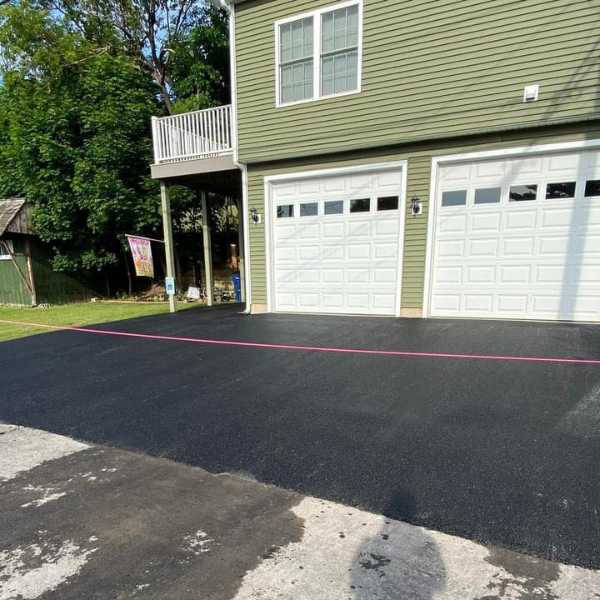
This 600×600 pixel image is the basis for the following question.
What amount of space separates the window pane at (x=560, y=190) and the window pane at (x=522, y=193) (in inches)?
7.0

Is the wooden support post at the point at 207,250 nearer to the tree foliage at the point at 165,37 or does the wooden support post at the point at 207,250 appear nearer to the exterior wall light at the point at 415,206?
the tree foliage at the point at 165,37

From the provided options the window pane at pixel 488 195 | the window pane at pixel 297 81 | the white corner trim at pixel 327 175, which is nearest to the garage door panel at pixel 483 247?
the window pane at pixel 488 195

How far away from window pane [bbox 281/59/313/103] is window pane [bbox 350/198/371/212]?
6.92ft

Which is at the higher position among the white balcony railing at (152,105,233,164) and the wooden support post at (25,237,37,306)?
the white balcony railing at (152,105,233,164)

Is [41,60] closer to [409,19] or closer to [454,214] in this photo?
[409,19]

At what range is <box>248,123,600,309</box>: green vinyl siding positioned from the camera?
5.51m

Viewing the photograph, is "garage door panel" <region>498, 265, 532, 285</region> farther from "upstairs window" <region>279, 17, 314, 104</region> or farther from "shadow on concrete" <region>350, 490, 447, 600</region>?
"shadow on concrete" <region>350, 490, 447, 600</region>

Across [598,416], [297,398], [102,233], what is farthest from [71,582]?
[102,233]

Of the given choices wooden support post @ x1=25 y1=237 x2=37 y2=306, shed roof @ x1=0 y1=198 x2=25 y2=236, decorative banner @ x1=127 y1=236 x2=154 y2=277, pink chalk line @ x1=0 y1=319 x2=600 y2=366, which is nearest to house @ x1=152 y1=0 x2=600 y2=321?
pink chalk line @ x1=0 y1=319 x2=600 y2=366

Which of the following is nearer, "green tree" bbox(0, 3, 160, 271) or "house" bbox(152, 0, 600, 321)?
"house" bbox(152, 0, 600, 321)

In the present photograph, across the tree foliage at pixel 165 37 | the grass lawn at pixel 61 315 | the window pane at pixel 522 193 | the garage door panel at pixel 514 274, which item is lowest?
the grass lawn at pixel 61 315

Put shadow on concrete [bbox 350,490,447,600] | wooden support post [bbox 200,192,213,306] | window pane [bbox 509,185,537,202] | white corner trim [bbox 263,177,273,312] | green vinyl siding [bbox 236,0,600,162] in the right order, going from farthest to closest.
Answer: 1. wooden support post [bbox 200,192,213,306]
2. white corner trim [bbox 263,177,273,312]
3. window pane [bbox 509,185,537,202]
4. green vinyl siding [bbox 236,0,600,162]
5. shadow on concrete [bbox 350,490,447,600]

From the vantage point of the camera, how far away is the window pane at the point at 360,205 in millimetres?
6742

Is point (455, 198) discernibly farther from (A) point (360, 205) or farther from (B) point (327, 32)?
(B) point (327, 32)
